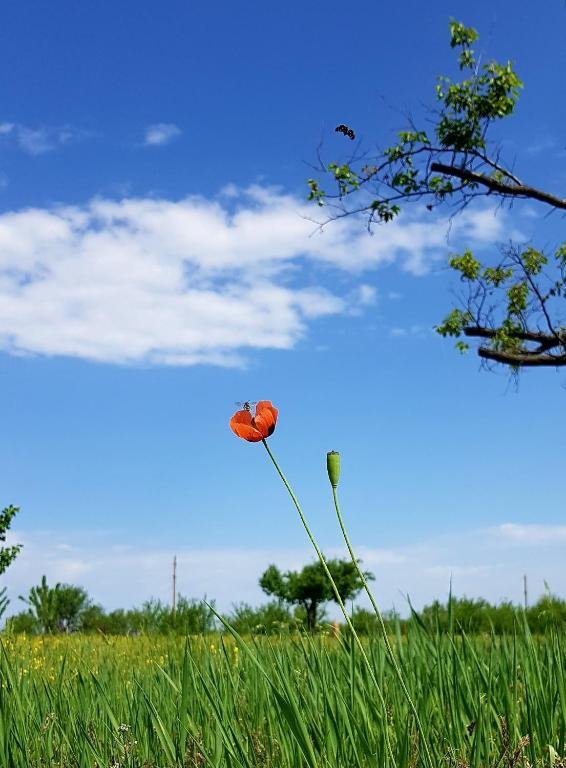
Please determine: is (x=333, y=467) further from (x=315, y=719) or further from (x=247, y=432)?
(x=315, y=719)

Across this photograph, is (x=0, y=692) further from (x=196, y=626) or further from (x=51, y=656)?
(x=196, y=626)

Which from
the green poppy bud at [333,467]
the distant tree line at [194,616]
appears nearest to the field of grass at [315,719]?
the green poppy bud at [333,467]

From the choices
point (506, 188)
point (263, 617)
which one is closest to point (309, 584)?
point (263, 617)

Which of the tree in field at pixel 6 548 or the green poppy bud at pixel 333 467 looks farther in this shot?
the tree in field at pixel 6 548

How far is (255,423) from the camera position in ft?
5.59

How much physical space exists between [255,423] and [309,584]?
1463cm

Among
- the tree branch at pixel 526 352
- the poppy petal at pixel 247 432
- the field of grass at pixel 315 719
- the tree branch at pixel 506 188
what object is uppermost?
the tree branch at pixel 506 188

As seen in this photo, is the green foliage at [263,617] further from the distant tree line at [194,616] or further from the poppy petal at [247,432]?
the poppy petal at [247,432]

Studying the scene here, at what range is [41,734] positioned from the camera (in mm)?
3109

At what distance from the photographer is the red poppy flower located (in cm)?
169

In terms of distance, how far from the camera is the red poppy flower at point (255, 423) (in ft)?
5.55

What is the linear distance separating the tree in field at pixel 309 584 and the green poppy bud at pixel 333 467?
1420 cm

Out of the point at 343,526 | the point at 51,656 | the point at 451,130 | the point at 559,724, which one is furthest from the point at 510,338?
the point at 343,526

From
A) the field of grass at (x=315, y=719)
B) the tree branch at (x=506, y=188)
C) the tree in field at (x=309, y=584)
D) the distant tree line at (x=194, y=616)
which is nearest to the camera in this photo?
the field of grass at (x=315, y=719)
